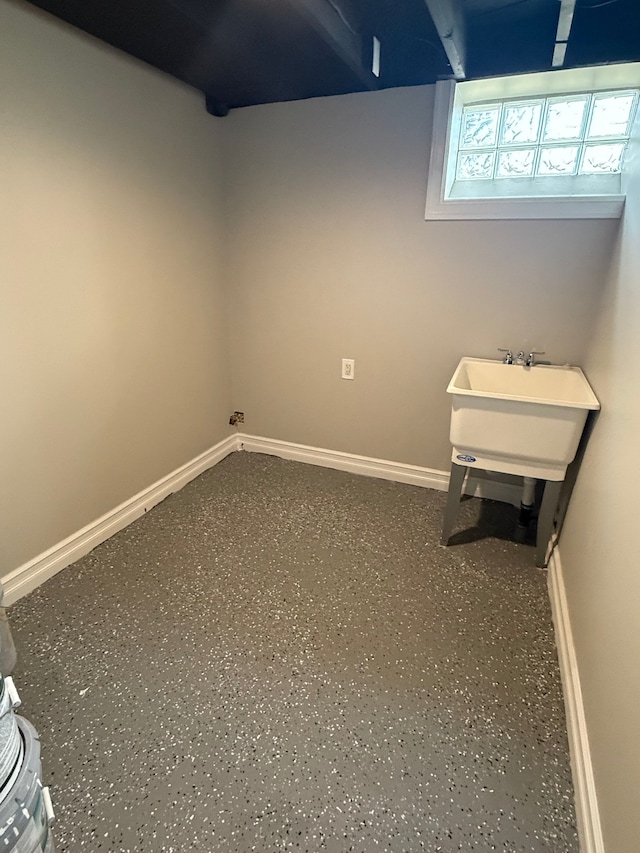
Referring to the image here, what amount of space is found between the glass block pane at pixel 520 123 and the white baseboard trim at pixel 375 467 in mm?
1542

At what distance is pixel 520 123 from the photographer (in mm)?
1957

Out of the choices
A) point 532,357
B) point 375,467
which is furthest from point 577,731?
point 375,467

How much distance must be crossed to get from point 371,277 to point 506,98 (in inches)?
35.0

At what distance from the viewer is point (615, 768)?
0.94 m

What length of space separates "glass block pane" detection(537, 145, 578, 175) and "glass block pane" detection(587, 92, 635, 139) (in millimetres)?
81

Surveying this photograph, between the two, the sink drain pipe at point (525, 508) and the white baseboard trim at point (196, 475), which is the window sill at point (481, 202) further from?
the white baseboard trim at point (196, 475)

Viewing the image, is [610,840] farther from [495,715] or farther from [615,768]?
[495,715]

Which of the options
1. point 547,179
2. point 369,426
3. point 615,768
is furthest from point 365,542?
point 547,179

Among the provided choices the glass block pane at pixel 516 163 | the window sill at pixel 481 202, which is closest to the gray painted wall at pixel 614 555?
the window sill at pixel 481 202

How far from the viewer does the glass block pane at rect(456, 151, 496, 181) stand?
2027mm

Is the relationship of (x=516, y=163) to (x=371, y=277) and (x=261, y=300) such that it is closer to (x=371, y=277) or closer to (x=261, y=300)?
(x=371, y=277)

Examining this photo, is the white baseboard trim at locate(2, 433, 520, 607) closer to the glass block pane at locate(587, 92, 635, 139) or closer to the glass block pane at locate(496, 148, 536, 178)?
the glass block pane at locate(496, 148, 536, 178)

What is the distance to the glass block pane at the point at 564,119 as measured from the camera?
1857mm

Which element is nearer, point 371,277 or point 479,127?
point 479,127
